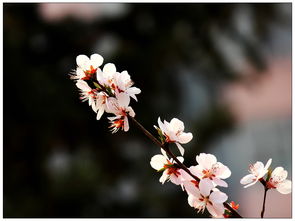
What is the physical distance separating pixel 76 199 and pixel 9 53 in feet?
2.69

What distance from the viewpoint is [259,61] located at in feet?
8.82

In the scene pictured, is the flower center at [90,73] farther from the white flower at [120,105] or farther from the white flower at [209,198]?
the white flower at [209,198]

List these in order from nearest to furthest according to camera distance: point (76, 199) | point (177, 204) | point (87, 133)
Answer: point (76, 199)
point (87, 133)
point (177, 204)

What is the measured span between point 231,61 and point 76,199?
125 cm

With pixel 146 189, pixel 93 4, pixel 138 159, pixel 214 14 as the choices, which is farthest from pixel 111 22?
pixel 146 189

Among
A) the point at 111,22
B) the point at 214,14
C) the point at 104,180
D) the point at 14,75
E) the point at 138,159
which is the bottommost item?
the point at 104,180

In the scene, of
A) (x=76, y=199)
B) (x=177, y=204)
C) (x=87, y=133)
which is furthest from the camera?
(x=177, y=204)

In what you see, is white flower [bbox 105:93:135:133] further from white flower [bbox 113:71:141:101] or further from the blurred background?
the blurred background

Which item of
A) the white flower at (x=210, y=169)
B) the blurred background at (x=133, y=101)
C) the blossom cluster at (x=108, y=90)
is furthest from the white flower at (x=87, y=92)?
the blurred background at (x=133, y=101)

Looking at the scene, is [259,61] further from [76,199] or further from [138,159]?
[76,199]

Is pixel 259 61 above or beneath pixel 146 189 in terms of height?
above

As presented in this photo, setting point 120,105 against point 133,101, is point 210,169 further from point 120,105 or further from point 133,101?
point 133,101

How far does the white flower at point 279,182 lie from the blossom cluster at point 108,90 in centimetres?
14

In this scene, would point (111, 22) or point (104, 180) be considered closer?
point (104, 180)
